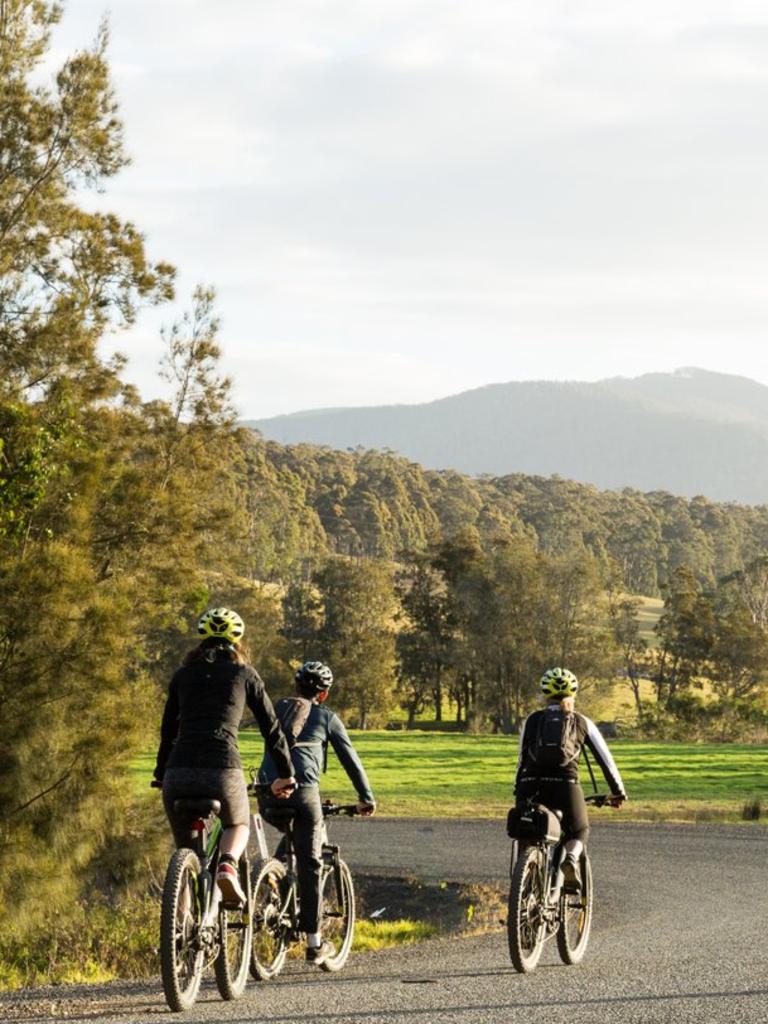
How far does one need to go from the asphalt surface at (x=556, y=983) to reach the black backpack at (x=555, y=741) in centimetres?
133

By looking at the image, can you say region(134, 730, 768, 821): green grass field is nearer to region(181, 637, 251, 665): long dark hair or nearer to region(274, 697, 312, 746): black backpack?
region(274, 697, 312, 746): black backpack

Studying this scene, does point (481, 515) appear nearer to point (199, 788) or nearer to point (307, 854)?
point (307, 854)

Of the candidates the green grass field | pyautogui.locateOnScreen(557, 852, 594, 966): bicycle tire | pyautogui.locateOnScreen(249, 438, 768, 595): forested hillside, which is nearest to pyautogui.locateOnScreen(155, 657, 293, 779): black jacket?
pyautogui.locateOnScreen(557, 852, 594, 966): bicycle tire

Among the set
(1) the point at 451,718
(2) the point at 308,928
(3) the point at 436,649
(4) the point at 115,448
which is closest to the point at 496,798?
(4) the point at 115,448

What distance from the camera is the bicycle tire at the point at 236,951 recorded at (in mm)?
7438

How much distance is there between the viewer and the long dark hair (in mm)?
7492

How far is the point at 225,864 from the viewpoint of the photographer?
7.36m

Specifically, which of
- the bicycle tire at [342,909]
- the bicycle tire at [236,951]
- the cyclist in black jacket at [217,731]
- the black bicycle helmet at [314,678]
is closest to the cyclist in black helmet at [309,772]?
the black bicycle helmet at [314,678]

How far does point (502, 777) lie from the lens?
1500 inches

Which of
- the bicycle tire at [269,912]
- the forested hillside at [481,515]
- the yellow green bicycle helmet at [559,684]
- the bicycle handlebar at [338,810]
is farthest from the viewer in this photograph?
the forested hillside at [481,515]

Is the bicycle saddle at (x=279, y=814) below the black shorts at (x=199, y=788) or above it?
below

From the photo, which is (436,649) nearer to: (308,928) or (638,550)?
(308,928)

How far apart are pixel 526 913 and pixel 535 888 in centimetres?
20

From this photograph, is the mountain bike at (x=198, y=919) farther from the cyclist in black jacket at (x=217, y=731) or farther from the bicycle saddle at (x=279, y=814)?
the bicycle saddle at (x=279, y=814)
